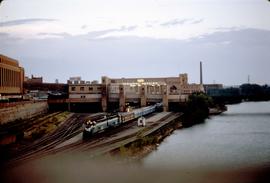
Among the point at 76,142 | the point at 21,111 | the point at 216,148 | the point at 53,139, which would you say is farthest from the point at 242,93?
the point at 21,111

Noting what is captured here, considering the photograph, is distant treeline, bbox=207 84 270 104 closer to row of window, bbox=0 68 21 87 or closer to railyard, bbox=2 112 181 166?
railyard, bbox=2 112 181 166

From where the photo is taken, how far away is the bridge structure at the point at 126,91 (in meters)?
13.0

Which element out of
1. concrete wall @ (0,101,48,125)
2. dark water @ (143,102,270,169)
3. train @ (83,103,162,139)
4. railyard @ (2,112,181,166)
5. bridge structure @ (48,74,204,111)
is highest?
bridge structure @ (48,74,204,111)

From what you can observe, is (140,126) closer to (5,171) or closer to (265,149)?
(265,149)

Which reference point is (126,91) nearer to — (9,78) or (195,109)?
(195,109)

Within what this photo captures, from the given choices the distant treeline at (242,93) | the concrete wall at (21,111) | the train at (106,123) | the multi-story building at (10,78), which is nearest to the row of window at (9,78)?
the multi-story building at (10,78)

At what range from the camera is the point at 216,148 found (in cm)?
1198

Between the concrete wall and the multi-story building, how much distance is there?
354 millimetres

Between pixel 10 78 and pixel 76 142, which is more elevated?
pixel 10 78

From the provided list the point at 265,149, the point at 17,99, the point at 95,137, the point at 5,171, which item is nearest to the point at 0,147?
the point at 5,171

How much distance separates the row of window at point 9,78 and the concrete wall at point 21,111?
2.09 feet

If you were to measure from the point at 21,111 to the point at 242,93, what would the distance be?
2263 cm

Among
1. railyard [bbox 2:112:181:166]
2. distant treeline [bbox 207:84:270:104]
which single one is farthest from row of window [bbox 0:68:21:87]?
distant treeline [bbox 207:84:270:104]

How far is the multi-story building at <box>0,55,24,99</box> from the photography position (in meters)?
8.87
